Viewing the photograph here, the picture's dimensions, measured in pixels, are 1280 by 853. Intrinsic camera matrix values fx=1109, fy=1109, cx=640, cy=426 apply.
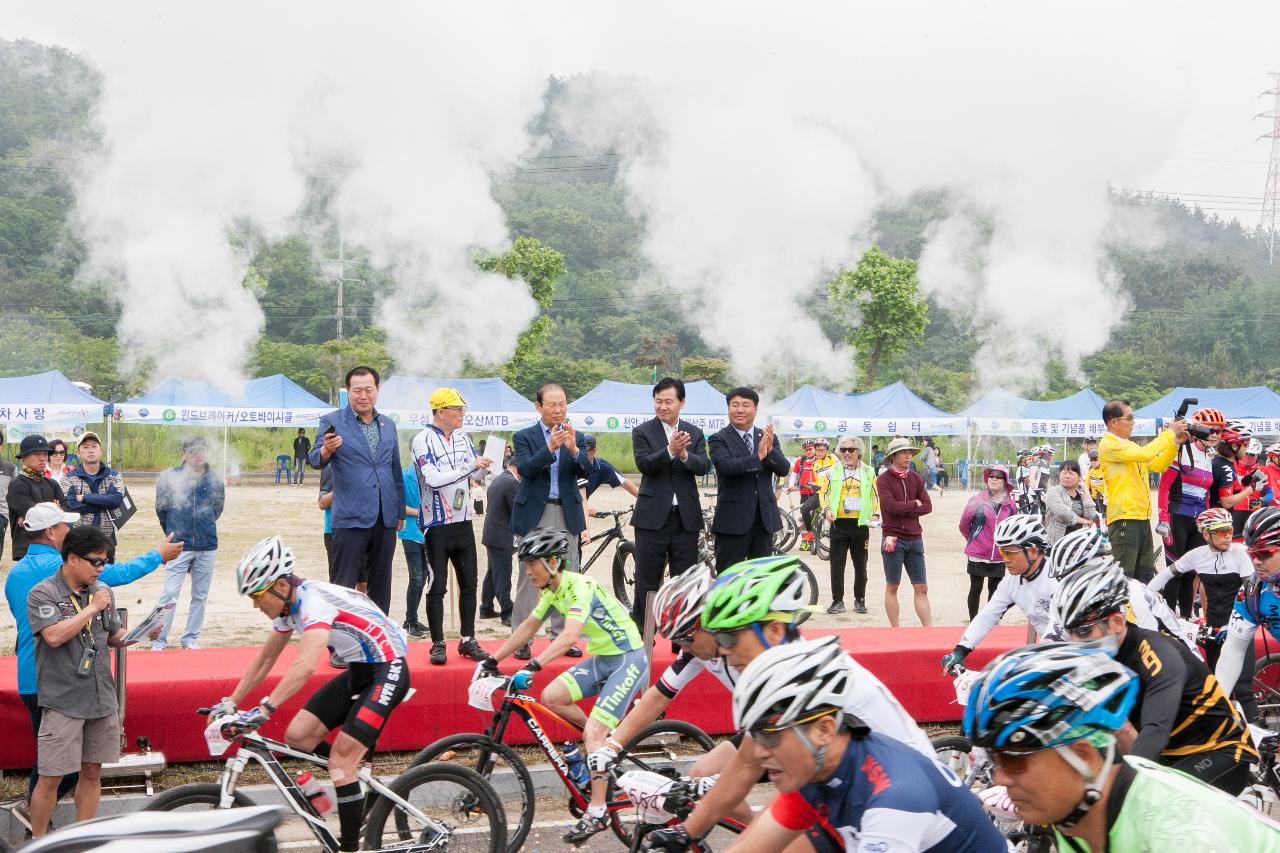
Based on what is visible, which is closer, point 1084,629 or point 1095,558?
point 1084,629

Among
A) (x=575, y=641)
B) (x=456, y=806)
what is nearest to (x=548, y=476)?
(x=575, y=641)

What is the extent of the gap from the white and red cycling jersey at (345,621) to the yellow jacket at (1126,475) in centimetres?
615

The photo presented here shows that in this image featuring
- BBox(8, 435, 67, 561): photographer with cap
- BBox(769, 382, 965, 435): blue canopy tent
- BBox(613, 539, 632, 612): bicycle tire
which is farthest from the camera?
BBox(769, 382, 965, 435): blue canopy tent

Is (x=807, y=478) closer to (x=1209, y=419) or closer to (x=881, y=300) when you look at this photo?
(x=1209, y=419)

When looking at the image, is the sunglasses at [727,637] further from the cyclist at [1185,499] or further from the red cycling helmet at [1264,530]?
the cyclist at [1185,499]

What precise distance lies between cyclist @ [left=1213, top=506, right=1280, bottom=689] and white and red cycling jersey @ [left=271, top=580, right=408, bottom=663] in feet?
13.0

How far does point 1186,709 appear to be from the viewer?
3.80m

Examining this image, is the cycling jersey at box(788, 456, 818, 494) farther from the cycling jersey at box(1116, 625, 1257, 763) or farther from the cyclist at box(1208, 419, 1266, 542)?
the cycling jersey at box(1116, 625, 1257, 763)

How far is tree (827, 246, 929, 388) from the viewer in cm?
3086

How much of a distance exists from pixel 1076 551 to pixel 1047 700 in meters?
2.85

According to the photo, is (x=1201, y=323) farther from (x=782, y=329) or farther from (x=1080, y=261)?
(x=782, y=329)

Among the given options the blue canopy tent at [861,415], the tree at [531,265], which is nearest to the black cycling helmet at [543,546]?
the tree at [531,265]

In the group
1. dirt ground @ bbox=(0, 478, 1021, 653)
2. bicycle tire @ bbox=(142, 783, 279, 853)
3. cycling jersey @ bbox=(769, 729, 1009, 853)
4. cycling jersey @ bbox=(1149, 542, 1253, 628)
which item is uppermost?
cycling jersey @ bbox=(769, 729, 1009, 853)

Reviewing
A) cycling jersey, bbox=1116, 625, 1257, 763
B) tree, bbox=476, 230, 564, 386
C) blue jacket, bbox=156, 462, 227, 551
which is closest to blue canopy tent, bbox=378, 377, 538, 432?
tree, bbox=476, 230, 564, 386
